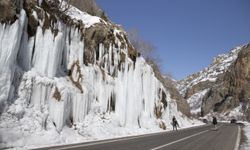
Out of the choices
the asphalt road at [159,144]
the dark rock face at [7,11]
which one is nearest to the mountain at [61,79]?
the dark rock face at [7,11]

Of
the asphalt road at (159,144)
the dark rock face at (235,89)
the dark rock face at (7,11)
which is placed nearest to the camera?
the asphalt road at (159,144)

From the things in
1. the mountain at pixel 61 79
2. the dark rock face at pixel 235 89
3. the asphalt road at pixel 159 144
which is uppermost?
the dark rock face at pixel 235 89

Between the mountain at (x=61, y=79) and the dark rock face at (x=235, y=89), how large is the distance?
116050 mm

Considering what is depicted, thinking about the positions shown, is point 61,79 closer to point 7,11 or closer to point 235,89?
point 7,11

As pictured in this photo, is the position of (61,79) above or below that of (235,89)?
below

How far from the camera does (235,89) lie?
509 feet

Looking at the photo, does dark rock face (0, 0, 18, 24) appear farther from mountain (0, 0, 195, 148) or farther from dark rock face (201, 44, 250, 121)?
dark rock face (201, 44, 250, 121)

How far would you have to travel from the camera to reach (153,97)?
42.1m

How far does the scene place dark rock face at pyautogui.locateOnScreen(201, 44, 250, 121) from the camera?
148000mm

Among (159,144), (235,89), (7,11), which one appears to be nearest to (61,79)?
(7,11)

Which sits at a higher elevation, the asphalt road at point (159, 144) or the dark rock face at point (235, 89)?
the dark rock face at point (235, 89)

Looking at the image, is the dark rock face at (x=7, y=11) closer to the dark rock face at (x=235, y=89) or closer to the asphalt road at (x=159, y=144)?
the asphalt road at (x=159, y=144)

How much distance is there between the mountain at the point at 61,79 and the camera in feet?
55.1

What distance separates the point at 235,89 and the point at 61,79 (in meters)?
144
